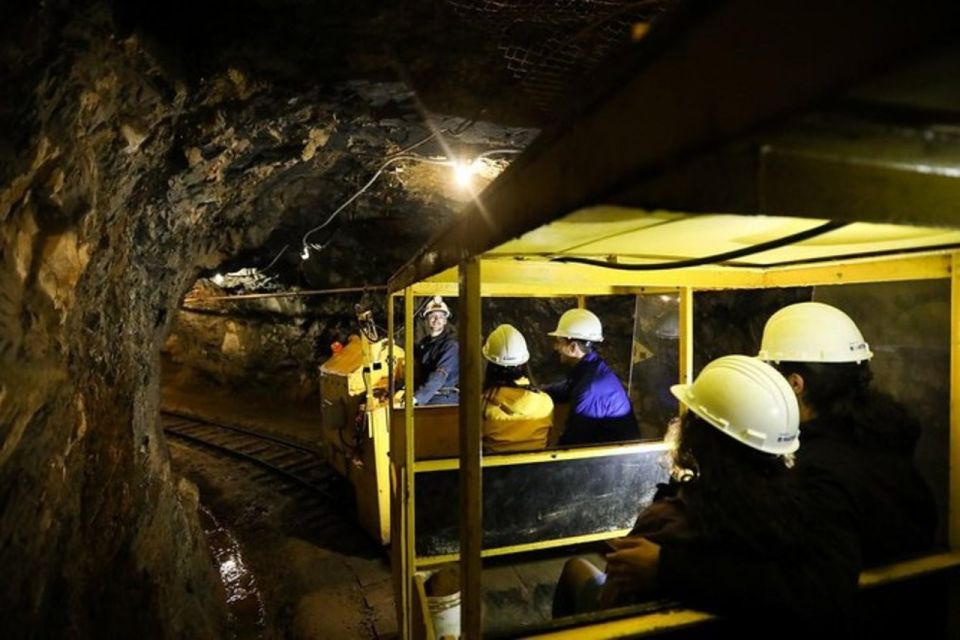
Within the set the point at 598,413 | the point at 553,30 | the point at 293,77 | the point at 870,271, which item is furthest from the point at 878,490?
the point at 293,77

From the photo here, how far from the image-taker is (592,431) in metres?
4.70

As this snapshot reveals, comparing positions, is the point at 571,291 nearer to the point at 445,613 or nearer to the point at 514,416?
the point at 514,416

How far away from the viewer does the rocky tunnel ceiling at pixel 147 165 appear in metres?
2.49

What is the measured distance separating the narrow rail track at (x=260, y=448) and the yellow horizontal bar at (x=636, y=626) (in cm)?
744

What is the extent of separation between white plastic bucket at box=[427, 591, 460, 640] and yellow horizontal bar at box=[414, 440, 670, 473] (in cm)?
113

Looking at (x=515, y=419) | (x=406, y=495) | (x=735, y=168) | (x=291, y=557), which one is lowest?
(x=291, y=557)

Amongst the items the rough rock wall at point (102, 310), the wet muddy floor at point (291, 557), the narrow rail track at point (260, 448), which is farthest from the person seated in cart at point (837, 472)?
the narrow rail track at point (260, 448)

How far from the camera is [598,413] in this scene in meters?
4.70

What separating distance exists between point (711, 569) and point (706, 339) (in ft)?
26.4

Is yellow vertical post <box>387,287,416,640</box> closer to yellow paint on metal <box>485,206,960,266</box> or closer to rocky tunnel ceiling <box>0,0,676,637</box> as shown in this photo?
yellow paint on metal <box>485,206,960,266</box>

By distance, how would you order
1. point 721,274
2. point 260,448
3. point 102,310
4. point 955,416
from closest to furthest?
point 955,416 < point 721,274 < point 102,310 < point 260,448

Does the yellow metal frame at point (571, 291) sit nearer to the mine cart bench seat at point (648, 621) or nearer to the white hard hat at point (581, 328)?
the mine cart bench seat at point (648, 621)

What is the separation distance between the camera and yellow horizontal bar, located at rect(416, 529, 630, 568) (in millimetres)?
3955

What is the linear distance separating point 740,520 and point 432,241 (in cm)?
176
